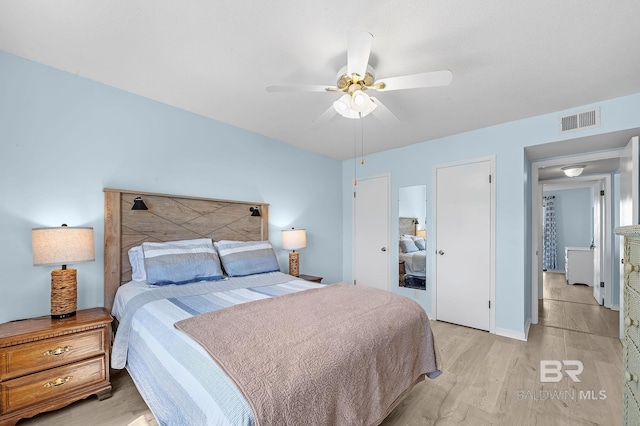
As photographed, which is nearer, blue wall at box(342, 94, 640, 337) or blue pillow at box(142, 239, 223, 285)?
blue pillow at box(142, 239, 223, 285)

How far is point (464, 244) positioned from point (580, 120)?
1.73 m

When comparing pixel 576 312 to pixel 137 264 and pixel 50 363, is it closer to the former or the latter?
pixel 137 264

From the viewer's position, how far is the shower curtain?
7473 millimetres

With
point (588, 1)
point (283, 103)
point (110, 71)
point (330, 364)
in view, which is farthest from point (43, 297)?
point (588, 1)

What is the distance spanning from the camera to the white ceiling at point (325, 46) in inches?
62.6

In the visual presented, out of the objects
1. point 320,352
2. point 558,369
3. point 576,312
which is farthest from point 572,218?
point 320,352

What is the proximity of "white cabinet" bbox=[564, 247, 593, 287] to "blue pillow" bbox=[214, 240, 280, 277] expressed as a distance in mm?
6697

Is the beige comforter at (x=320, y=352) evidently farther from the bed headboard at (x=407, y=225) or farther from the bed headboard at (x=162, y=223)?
the bed headboard at (x=407, y=225)

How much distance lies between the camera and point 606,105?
8.73 feet

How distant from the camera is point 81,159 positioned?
7.67 ft

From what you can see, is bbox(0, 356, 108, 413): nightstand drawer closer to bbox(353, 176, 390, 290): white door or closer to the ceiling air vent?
bbox(353, 176, 390, 290): white door

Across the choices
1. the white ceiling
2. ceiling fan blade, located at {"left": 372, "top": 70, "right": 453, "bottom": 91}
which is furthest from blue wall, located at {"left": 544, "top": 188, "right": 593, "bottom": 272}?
ceiling fan blade, located at {"left": 372, "top": 70, "right": 453, "bottom": 91}

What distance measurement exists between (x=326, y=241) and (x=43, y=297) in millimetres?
3341

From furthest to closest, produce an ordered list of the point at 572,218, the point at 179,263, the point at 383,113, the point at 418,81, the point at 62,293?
the point at 572,218 < the point at 179,263 < the point at 383,113 < the point at 62,293 < the point at 418,81
